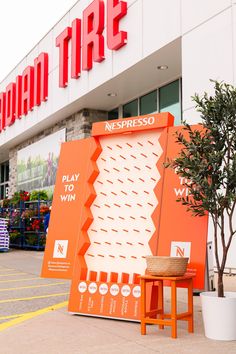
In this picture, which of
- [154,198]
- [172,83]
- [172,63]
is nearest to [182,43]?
[172,63]

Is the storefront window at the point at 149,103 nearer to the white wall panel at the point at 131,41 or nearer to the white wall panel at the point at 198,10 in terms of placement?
the white wall panel at the point at 131,41

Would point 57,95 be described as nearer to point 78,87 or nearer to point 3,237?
Answer: point 78,87

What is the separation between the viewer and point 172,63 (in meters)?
13.0

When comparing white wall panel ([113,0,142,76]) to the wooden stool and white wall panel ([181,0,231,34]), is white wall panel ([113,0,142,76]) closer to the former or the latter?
white wall panel ([181,0,231,34])

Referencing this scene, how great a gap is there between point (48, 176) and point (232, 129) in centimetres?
1620

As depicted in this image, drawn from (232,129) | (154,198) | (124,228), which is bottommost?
(124,228)

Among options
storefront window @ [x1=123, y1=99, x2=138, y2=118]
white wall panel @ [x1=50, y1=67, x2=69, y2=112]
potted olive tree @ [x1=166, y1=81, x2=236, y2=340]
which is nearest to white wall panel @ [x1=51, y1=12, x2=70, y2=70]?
white wall panel @ [x1=50, y1=67, x2=69, y2=112]

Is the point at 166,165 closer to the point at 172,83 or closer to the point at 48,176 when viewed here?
the point at 172,83

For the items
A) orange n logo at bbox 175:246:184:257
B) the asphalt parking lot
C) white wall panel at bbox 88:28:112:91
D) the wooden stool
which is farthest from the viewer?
white wall panel at bbox 88:28:112:91

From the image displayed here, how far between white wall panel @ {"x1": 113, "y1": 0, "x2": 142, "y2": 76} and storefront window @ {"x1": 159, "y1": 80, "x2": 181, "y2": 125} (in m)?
1.79

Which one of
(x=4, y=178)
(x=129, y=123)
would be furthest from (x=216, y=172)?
(x=4, y=178)

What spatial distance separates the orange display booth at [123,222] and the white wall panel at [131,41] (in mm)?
7413

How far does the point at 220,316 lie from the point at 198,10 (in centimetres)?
819

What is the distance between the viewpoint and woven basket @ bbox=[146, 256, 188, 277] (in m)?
4.62
